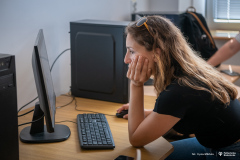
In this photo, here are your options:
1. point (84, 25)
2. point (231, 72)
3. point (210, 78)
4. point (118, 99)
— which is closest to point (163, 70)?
point (210, 78)

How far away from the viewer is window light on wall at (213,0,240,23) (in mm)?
3445

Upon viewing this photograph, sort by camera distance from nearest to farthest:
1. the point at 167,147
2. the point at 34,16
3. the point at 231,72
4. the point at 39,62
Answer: the point at 39,62, the point at 167,147, the point at 34,16, the point at 231,72

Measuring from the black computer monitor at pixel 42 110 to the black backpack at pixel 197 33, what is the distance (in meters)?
1.44

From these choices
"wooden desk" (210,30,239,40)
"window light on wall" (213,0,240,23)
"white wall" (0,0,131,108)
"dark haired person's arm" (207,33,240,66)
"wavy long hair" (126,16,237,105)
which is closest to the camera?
"wavy long hair" (126,16,237,105)

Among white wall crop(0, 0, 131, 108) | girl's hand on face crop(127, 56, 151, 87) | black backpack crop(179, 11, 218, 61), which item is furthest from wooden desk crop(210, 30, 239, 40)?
girl's hand on face crop(127, 56, 151, 87)

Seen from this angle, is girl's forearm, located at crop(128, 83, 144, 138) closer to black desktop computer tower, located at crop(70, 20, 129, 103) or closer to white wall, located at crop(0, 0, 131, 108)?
black desktop computer tower, located at crop(70, 20, 129, 103)

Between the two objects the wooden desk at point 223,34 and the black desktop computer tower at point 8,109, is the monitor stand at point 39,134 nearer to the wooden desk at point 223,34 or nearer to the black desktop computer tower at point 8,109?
the black desktop computer tower at point 8,109

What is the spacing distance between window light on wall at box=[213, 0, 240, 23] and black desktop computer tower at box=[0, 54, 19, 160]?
2.94m

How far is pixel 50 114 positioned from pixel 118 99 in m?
0.65

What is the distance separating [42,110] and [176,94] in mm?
481

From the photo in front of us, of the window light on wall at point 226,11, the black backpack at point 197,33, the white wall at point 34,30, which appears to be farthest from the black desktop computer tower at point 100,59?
the window light on wall at point 226,11

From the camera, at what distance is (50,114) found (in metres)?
1.15

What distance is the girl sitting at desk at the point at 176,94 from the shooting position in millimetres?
1193

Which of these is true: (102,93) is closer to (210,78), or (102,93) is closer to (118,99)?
(118,99)
